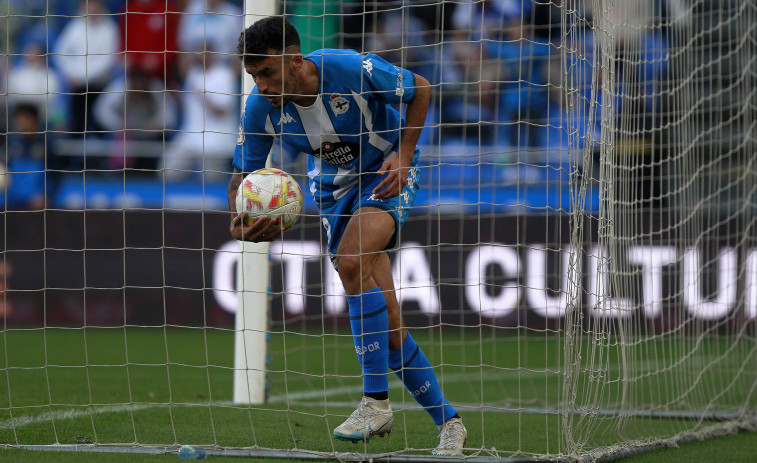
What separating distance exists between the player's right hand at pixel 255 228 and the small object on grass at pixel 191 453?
82cm

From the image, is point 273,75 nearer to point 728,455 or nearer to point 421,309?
point 728,455

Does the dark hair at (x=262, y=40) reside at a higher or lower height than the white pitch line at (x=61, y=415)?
higher

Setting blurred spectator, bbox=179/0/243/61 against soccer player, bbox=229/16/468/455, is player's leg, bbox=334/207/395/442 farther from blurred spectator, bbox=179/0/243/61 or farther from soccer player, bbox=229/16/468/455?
blurred spectator, bbox=179/0/243/61

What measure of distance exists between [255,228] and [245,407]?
145 cm

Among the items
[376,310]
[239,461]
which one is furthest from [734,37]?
[239,461]

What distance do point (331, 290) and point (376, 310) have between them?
4.91 m

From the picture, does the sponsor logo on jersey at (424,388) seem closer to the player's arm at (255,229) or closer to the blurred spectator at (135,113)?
the player's arm at (255,229)

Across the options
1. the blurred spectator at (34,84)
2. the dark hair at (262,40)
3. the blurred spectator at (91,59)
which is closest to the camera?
the dark hair at (262,40)

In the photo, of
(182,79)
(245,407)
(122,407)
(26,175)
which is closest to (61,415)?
(122,407)

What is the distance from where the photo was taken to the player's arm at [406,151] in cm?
380

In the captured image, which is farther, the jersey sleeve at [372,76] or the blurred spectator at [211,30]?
the blurred spectator at [211,30]

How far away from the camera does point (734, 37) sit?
281 inches

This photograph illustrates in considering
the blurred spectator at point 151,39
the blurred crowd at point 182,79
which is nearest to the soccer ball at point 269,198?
the blurred crowd at point 182,79

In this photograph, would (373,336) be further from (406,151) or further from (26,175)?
(26,175)
